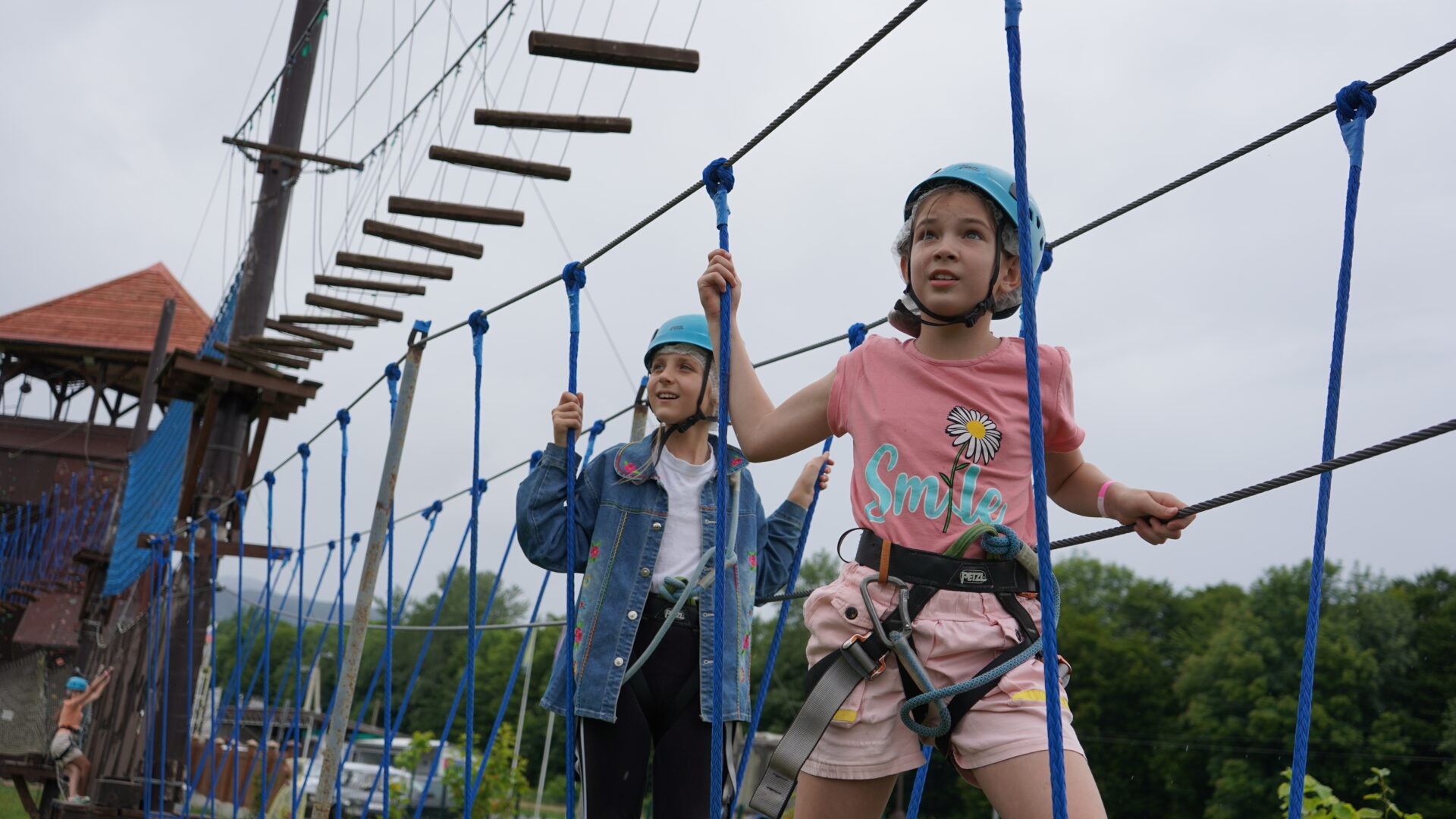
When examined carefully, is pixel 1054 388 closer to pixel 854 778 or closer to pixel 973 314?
pixel 973 314

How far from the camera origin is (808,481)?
2658mm

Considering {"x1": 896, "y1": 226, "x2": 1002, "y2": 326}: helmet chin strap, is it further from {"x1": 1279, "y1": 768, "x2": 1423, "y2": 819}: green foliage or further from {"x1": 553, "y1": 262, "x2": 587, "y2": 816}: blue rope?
{"x1": 1279, "y1": 768, "x2": 1423, "y2": 819}: green foliage

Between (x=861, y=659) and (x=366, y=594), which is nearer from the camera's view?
(x=861, y=659)

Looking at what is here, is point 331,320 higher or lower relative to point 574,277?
higher

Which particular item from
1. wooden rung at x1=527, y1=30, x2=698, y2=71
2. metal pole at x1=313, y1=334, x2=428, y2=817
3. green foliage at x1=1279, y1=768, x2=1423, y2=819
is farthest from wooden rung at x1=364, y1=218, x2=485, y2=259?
green foliage at x1=1279, y1=768, x2=1423, y2=819

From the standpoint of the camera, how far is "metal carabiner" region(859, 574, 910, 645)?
1.42 m

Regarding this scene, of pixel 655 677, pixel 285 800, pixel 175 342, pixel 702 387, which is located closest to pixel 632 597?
pixel 655 677

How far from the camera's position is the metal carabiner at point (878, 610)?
1.42m

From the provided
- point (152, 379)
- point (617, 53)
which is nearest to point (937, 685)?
point (617, 53)

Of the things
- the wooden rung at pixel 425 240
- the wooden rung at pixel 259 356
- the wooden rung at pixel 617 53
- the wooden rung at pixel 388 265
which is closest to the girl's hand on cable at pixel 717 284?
the wooden rung at pixel 617 53

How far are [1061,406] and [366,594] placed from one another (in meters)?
2.40

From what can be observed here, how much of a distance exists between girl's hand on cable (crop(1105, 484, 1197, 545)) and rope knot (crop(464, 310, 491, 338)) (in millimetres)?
1987

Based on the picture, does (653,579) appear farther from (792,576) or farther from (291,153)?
(291,153)

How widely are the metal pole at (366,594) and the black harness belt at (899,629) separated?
2037 millimetres
